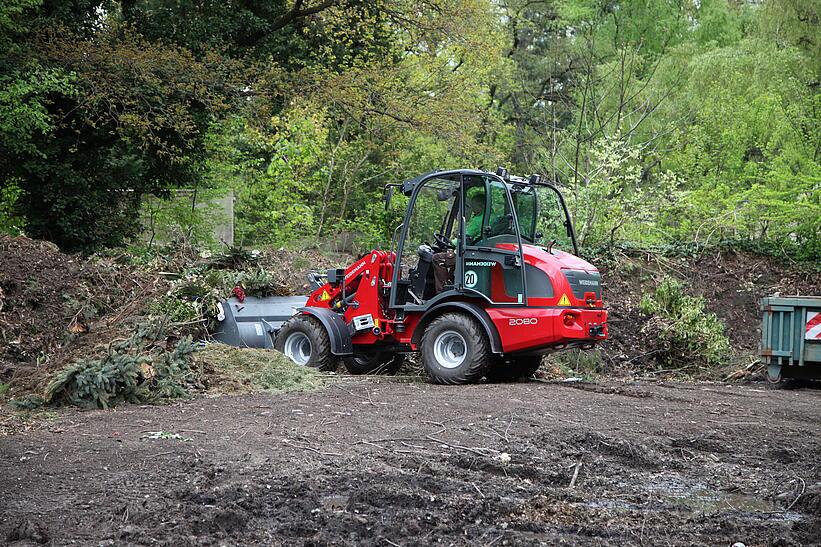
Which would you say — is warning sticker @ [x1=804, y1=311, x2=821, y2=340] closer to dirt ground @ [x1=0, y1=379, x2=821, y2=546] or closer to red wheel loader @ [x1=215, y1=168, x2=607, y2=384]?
dirt ground @ [x1=0, y1=379, x2=821, y2=546]

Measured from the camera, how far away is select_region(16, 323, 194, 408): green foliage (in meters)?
8.87

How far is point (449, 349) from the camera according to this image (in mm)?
11336

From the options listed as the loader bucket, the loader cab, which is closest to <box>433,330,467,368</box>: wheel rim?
the loader cab

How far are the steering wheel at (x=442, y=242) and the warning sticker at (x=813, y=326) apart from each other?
15.1 feet

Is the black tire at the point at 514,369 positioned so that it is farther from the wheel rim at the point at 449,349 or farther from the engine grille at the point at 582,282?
the engine grille at the point at 582,282

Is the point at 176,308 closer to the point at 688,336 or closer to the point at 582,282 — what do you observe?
the point at 582,282

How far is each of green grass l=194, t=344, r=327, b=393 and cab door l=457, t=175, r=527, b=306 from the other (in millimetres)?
2197

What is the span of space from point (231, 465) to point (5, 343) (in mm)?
6117

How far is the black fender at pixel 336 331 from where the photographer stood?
12125 mm

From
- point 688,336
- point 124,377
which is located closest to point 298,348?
point 124,377

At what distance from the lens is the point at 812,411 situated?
9.78 m

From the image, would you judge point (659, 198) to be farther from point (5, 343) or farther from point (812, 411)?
point (5, 343)

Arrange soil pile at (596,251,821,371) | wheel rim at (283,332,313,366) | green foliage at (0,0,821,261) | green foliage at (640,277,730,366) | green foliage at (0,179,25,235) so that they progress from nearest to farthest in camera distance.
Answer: wheel rim at (283,332,313,366) → green foliage at (640,277,730,366) → soil pile at (596,251,821,371) → green foliage at (0,0,821,261) → green foliage at (0,179,25,235)

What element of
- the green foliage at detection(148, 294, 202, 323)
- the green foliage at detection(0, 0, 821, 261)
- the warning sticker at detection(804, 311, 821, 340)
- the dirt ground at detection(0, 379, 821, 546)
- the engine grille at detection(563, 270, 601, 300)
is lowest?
the dirt ground at detection(0, 379, 821, 546)
